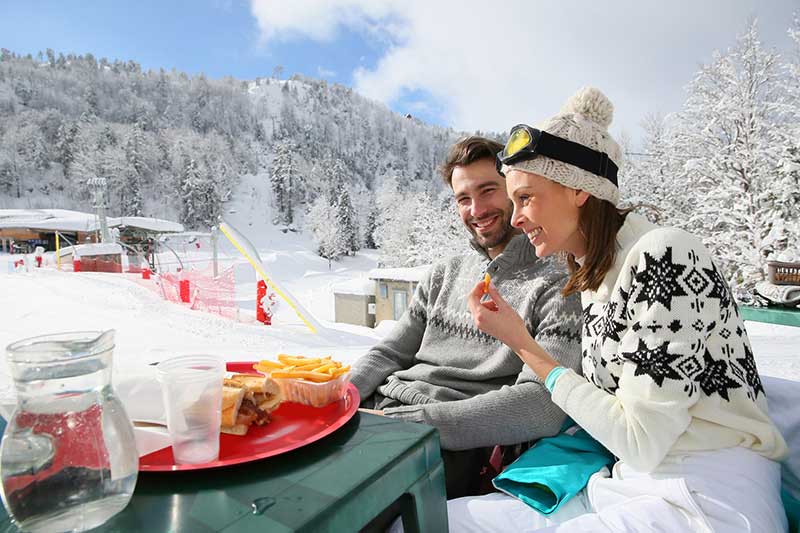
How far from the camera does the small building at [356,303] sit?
1528cm

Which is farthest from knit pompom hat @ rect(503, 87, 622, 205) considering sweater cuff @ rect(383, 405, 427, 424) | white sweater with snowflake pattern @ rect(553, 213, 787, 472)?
sweater cuff @ rect(383, 405, 427, 424)

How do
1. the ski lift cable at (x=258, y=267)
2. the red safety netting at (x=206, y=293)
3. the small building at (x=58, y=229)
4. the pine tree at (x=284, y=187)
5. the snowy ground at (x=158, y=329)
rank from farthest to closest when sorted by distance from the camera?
the pine tree at (x=284, y=187)
the small building at (x=58, y=229)
the red safety netting at (x=206, y=293)
the ski lift cable at (x=258, y=267)
the snowy ground at (x=158, y=329)

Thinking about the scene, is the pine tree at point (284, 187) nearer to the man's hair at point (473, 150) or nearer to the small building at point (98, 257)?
the small building at point (98, 257)

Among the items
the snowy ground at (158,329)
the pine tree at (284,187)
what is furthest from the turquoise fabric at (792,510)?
the pine tree at (284,187)

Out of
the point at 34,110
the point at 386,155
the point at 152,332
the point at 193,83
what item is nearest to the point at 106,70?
the point at 193,83

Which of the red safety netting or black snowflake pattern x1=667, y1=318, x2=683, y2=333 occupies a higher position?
black snowflake pattern x1=667, y1=318, x2=683, y2=333

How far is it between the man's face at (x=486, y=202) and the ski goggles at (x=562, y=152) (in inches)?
22.1

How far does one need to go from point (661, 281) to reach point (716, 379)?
0.88ft

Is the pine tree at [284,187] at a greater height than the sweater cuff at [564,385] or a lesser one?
greater

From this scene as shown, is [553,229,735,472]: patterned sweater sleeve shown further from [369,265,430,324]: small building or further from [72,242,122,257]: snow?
[72,242,122,257]: snow

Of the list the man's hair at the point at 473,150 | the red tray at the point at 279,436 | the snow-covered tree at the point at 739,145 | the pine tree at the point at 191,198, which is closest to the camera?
the red tray at the point at 279,436

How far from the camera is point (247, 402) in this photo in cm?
93

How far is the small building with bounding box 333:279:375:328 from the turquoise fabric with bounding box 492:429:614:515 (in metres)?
13.7

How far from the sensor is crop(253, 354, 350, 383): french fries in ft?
3.44
